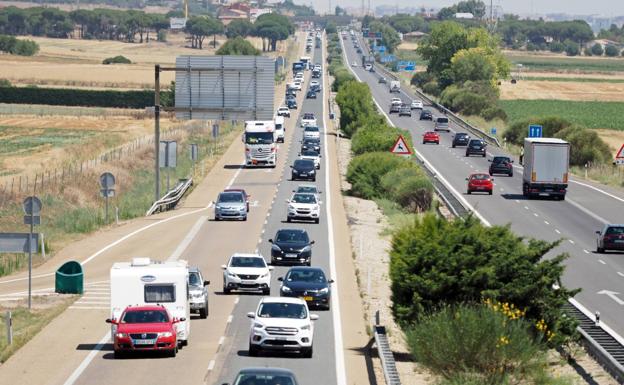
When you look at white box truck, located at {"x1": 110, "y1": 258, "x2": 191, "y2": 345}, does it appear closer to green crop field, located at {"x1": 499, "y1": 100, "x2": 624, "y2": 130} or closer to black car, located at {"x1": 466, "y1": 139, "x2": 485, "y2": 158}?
black car, located at {"x1": 466, "y1": 139, "x2": 485, "y2": 158}

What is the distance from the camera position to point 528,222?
6241 cm

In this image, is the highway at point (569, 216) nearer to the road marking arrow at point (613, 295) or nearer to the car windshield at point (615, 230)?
the road marking arrow at point (613, 295)

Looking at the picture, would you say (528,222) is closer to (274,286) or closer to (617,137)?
(274,286)

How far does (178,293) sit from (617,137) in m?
106

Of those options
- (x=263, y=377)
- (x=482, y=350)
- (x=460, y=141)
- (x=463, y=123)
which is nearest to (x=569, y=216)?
(x=482, y=350)

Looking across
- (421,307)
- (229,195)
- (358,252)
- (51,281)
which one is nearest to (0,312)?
(51,281)

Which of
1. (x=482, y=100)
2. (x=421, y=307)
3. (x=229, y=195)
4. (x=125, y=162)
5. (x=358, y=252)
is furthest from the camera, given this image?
(x=482, y=100)

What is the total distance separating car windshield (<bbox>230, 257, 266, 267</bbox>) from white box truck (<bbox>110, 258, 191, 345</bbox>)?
28.4ft

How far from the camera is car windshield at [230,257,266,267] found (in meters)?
39.5

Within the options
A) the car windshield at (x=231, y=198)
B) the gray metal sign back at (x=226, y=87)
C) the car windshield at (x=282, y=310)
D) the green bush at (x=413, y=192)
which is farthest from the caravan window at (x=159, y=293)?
the gray metal sign back at (x=226, y=87)

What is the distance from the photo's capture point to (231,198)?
2379 inches

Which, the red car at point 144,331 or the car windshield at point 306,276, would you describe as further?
the car windshield at point 306,276

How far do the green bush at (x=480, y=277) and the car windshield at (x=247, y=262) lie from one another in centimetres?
940

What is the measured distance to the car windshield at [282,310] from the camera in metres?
30.2
